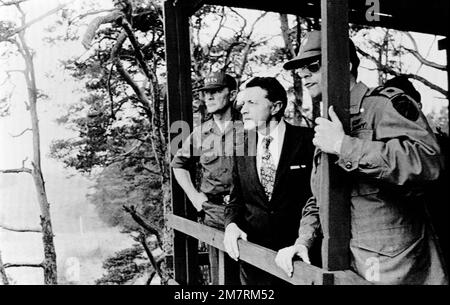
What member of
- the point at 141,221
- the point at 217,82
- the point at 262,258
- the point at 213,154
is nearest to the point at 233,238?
the point at 262,258

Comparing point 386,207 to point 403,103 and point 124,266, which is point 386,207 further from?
point 124,266

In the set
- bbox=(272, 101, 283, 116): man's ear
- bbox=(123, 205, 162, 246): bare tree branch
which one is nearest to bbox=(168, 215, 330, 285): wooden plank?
bbox=(272, 101, 283, 116): man's ear

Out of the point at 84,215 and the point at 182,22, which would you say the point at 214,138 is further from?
the point at 84,215

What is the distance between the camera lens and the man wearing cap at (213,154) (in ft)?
12.4

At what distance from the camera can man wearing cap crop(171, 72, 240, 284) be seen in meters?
3.77

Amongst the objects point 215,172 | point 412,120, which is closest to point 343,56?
point 412,120

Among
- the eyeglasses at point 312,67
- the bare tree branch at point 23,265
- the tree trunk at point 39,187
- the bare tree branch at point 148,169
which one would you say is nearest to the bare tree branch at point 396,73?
the bare tree branch at point 148,169

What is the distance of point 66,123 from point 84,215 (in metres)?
2.26

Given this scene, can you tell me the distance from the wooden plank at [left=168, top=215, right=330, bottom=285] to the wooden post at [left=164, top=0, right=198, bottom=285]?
1.32ft

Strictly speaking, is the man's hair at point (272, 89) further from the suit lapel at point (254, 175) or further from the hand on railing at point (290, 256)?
the hand on railing at point (290, 256)

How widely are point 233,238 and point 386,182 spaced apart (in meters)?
1.07

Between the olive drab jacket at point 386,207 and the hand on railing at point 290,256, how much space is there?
0.64 feet

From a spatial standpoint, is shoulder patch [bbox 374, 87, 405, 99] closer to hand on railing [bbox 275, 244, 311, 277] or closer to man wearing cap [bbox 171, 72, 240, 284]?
hand on railing [bbox 275, 244, 311, 277]
